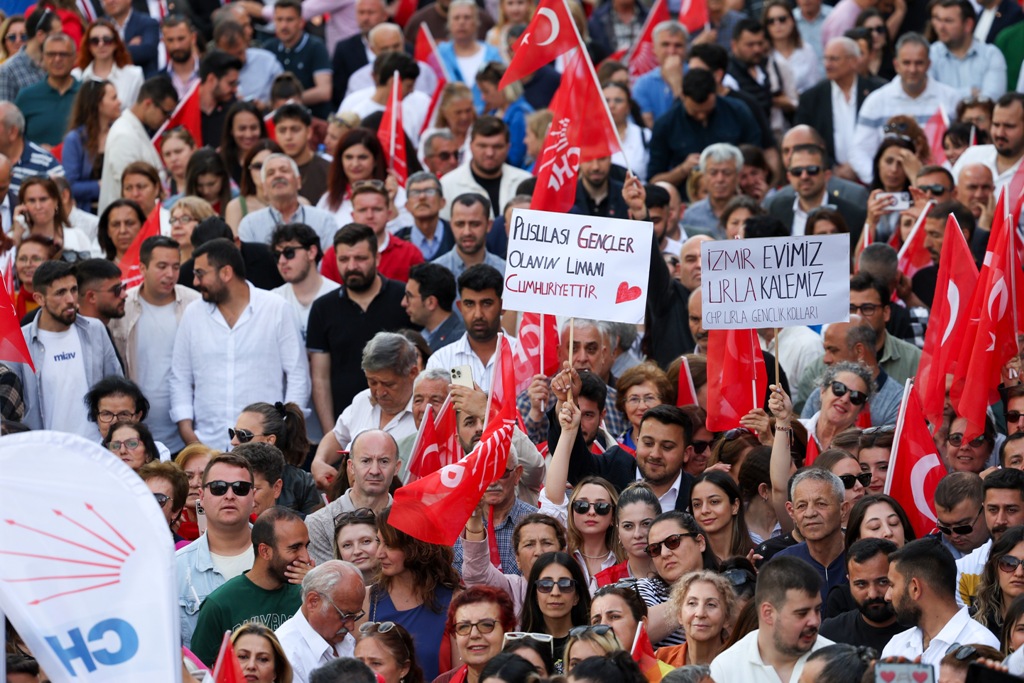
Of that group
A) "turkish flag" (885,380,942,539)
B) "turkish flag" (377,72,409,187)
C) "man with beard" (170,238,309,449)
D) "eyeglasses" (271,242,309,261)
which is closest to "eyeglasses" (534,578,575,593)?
"turkish flag" (885,380,942,539)

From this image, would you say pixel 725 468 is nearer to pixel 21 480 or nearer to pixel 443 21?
pixel 21 480

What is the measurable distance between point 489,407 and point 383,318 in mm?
2853

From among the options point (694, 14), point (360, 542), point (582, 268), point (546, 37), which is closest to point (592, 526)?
point (360, 542)

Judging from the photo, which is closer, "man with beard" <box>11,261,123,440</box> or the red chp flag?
the red chp flag

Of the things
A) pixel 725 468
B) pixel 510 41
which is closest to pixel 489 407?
pixel 725 468

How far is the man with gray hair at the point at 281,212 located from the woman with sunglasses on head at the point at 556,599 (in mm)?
5468

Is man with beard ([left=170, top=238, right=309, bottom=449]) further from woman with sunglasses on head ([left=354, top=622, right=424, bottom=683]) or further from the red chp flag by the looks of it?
the red chp flag

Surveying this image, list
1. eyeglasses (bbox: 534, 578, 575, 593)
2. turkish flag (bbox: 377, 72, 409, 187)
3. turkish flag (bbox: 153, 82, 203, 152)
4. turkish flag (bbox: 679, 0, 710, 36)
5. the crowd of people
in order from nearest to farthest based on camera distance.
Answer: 1. the crowd of people
2. eyeglasses (bbox: 534, 578, 575, 593)
3. turkish flag (bbox: 377, 72, 409, 187)
4. turkish flag (bbox: 153, 82, 203, 152)
5. turkish flag (bbox: 679, 0, 710, 36)

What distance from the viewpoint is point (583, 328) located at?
39.9 feet

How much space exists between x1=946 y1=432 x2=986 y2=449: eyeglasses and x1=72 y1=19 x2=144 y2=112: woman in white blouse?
28.1 feet

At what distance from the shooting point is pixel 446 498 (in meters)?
9.65

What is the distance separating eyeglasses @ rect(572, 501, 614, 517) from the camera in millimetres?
10109

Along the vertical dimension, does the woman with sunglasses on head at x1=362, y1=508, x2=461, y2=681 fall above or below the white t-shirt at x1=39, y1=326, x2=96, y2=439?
below

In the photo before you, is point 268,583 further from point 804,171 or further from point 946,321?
point 804,171
